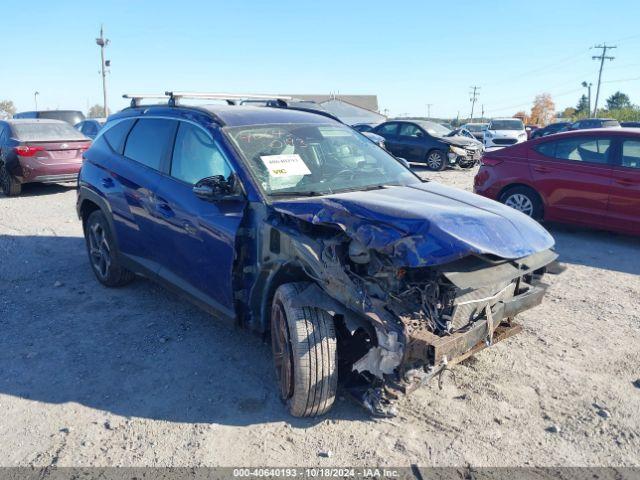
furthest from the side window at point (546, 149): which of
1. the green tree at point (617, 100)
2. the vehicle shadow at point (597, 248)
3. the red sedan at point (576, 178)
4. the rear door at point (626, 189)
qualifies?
the green tree at point (617, 100)

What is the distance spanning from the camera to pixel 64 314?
16.1ft

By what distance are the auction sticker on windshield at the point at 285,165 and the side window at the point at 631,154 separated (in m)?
5.39

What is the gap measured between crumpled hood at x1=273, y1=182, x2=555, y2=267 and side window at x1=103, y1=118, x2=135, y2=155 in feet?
8.21

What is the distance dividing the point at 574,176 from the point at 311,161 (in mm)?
5067

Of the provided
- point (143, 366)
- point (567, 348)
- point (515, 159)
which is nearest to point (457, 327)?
point (567, 348)

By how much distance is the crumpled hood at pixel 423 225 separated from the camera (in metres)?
2.85

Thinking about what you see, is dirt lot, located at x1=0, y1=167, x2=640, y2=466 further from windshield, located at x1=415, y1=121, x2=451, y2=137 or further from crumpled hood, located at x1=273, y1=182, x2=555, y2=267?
windshield, located at x1=415, y1=121, x2=451, y2=137

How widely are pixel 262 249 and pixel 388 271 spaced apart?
3.05ft

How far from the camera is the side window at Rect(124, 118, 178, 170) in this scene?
4.50 meters

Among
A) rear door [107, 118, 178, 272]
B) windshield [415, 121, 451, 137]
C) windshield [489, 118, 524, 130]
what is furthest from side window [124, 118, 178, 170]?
windshield [489, 118, 524, 130]

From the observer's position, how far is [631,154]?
721cm

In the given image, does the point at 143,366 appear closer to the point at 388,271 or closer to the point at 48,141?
the point at 388,271

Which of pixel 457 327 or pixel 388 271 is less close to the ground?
pixel 388 271

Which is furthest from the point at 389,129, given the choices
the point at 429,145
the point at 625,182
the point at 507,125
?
the point at 625,182
